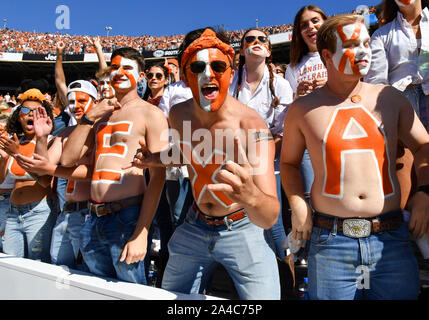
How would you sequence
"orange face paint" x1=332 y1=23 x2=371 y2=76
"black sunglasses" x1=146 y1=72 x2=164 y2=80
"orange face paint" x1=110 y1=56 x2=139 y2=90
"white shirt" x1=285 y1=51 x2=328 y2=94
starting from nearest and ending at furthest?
1. "orange face paint" x1=332 y1=23 x2=371 y2=76
2. "orange face paint" x1=110 y1=56 x2=139 y2=90
3. "white shirt" x1=285 y1=51 x2=328 y2=94
4. "black sunglasses" x1=146 y1=72 x2=164 y2=80

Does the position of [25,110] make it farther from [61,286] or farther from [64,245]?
[61,286]

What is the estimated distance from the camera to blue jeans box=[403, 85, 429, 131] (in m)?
2.50

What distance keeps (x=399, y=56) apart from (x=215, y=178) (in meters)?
1.77

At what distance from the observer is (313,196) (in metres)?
1.83

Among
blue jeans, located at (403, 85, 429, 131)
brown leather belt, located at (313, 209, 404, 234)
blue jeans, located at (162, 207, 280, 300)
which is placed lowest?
blue jeans, located at (162, 207, 280, 300)

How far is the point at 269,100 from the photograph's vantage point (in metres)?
3.01

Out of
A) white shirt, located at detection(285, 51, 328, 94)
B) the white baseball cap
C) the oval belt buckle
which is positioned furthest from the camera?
the white baseball cap

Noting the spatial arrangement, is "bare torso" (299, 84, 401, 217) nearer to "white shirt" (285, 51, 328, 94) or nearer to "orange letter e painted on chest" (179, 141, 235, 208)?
"orange letter e painted on chest" (179, 141, 235, 208)

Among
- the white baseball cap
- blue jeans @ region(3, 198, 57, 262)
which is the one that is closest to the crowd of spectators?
the white baseball cap

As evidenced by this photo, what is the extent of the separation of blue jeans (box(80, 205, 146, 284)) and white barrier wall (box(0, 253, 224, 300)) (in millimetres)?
92

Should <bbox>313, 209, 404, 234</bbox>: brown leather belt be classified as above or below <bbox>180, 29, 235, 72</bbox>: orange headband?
below
